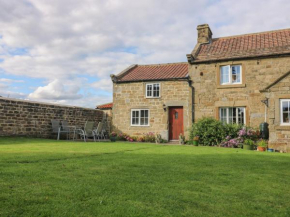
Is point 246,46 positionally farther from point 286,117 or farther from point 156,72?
point 156,72

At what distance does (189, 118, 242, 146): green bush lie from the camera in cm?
1361

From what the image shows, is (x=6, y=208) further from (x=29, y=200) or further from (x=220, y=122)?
(x=220, y=122)

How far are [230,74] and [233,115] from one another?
2.41 meters

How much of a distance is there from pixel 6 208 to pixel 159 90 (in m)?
14.9

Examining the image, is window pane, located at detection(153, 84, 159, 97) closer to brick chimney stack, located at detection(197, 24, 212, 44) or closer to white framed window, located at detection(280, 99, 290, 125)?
brick chimney stack, located at detection(197, 24, 212, 44)

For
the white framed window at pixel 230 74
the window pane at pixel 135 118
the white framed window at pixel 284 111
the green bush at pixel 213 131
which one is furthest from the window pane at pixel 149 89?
the white framed window at pixel 284 111

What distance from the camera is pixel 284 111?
11.9m

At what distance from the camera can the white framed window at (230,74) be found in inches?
582

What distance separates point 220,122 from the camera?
553 inches

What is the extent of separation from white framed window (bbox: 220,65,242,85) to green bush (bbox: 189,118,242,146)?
98.6 inches

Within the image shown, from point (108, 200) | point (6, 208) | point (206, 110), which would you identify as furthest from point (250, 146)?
point (6, 208)

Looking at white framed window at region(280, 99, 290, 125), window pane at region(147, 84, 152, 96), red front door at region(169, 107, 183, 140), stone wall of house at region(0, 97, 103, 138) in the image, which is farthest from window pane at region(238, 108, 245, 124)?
stone wall of house at region(0, 97, 103, 138)

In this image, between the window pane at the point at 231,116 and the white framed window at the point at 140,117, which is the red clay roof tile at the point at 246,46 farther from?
the white framed window at the point at 140,117

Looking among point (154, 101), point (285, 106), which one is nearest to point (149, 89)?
point (154, 101)
